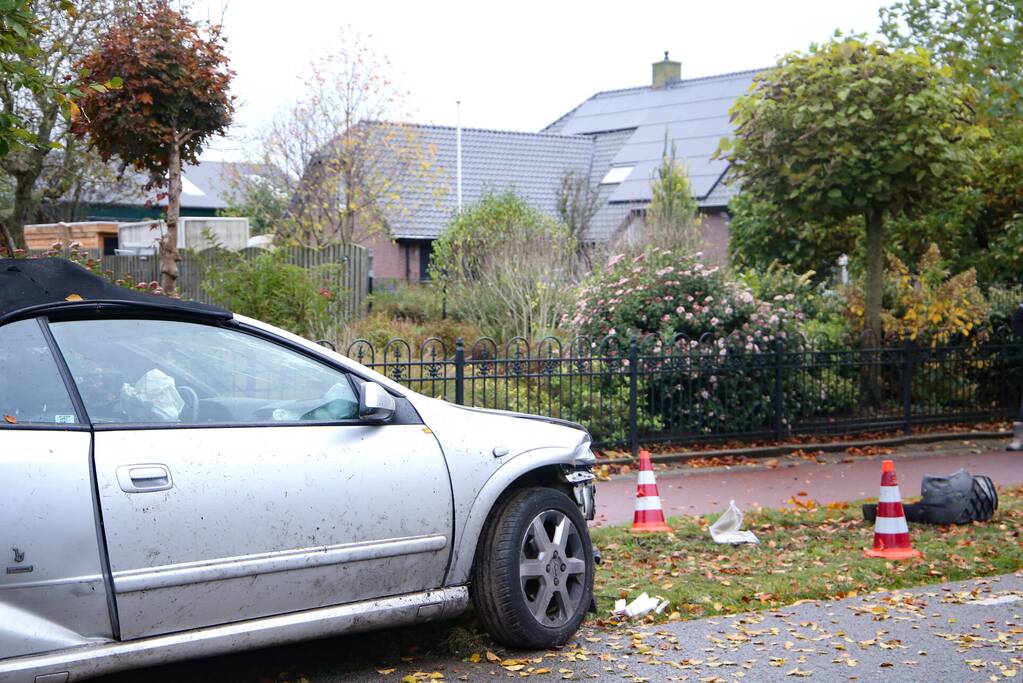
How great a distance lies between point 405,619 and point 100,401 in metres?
1.61

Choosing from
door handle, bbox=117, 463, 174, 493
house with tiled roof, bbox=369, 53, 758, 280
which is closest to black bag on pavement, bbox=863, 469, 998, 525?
door handle, bbox=117, 463, 174, 493

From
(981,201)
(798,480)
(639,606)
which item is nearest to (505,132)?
(981,201)

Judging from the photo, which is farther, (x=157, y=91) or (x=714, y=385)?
(x=714, y=385)

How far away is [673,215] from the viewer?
23.1m

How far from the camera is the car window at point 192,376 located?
4543 mm

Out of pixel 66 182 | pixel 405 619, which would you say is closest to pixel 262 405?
pixel 405 619

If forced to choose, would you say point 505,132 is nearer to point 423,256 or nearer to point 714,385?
point 423,256

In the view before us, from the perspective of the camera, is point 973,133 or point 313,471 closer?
point 313,471

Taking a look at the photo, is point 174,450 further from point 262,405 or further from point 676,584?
point 676,584

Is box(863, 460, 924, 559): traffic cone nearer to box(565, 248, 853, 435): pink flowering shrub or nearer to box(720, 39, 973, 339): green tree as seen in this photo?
box(565, 248, 853, 435): pink flowering shrub

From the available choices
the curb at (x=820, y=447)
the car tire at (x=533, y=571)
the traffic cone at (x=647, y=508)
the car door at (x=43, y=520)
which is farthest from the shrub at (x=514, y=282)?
the car door at (x=43, y=520)

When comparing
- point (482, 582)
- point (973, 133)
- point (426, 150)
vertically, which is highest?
point (426, 150)

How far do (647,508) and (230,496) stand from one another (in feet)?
15.0

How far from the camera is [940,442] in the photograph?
1435cm
